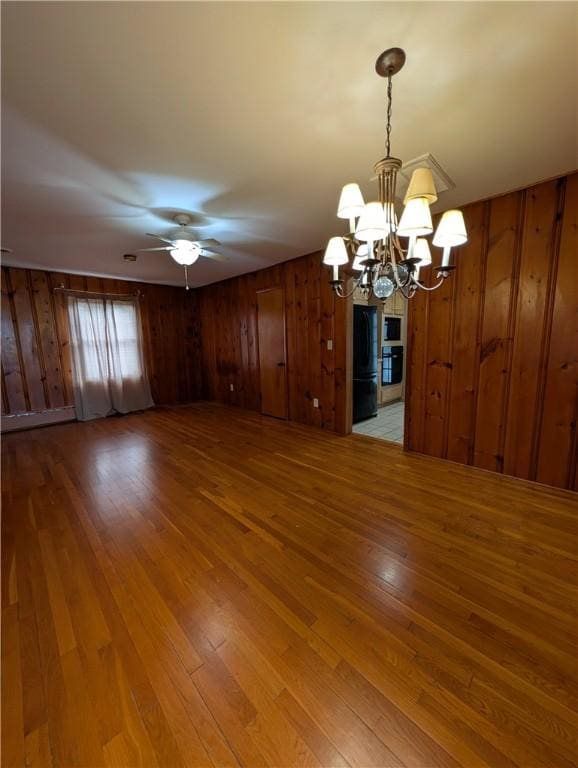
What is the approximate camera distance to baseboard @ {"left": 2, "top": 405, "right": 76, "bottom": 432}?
4523 millimetres

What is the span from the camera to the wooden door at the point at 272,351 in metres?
4.77

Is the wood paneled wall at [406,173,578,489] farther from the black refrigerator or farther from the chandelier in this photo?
the chandelier

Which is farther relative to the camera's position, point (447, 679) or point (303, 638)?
point (303, 638)

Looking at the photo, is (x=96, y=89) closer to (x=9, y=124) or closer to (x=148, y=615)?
(x=9, y=124)

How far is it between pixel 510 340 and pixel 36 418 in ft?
20.9

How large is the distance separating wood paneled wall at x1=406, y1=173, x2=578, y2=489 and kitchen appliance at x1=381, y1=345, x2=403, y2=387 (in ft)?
7.17

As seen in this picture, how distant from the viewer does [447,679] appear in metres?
1.15

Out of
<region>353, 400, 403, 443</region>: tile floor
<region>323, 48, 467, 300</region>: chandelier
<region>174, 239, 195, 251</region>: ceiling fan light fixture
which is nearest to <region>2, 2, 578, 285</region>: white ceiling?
<region>323, 48, 467, 300</region>: chandelier

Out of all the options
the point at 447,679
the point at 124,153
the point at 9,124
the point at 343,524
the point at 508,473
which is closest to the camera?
the point at 447,679

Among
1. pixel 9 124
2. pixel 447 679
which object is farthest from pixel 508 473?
pixel 9 124

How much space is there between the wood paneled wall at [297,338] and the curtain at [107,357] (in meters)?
1.48

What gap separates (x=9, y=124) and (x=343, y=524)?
3074 mm

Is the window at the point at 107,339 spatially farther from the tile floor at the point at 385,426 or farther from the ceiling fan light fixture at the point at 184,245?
the tile floor at the point at 385,426

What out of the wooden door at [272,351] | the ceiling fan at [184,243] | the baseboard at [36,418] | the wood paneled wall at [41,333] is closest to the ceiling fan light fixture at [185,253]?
the ceiling fan at [184,243]
